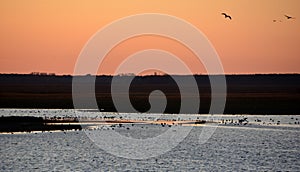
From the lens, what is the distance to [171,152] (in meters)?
57.1

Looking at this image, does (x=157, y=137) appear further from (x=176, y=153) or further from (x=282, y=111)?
(x=282, y=111)

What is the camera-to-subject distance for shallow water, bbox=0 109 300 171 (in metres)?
47.1

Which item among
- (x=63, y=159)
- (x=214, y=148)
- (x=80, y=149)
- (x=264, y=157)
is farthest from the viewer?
(x=214, y=148)

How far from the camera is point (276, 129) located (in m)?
76.6

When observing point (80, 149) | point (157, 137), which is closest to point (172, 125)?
point (157, 137)

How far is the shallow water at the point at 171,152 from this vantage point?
155 feet

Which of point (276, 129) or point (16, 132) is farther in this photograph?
point (276, 129)

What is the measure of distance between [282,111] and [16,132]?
6094 cm

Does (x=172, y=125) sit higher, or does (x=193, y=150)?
(x=172, y=125)

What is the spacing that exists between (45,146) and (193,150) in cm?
1322

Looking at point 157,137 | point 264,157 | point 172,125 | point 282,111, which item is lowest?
point 264,157

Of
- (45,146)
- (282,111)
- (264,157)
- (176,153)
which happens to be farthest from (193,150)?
(282,111)

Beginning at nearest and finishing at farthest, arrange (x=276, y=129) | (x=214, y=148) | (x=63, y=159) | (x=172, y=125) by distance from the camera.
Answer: (x=63, y=159) < (x=214, y=148) < (x=276, y=129) < (x=172, y=125)

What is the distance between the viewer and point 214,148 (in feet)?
203
